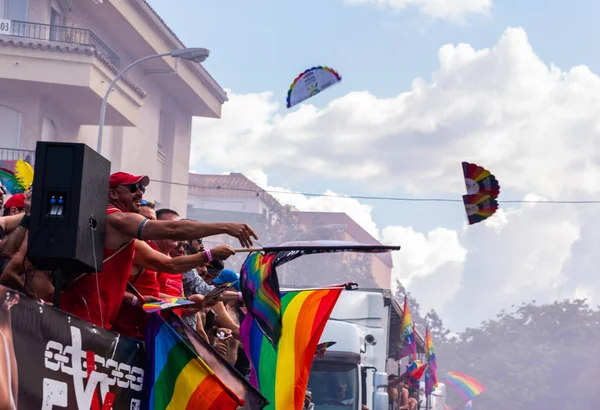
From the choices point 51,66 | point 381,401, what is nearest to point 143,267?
point 381,401

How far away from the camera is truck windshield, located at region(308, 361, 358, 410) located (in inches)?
593

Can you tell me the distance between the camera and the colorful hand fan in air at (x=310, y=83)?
15531mm

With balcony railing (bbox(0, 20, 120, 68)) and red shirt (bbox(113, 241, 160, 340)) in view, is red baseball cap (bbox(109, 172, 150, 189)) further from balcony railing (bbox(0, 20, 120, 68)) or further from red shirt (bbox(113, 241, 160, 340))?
balcony railing (bbox(0, 20, 120, 68))

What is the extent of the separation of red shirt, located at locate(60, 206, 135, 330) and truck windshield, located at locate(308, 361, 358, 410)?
827 centimetres

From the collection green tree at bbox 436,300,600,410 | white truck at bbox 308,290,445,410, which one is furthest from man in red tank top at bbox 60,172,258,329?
green tree at bbox 436,300,600,410

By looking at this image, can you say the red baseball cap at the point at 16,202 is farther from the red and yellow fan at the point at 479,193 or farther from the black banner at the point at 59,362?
the red and yellow fan at the point at 479,193

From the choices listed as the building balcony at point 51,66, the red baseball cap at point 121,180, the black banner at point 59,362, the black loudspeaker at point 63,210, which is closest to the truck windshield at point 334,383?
the red baseball cap at point 121,180

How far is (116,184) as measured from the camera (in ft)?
24.2

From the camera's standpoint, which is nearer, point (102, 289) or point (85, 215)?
point (85, 215)

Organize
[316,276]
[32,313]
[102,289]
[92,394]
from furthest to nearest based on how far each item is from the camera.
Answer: [316,276] < [102,289] < [92,394] < [32,313]

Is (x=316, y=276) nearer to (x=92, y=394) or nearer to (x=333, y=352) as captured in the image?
(x=333, y=352)

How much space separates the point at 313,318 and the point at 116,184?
3500 mm

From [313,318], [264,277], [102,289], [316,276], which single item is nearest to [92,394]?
[102,289]

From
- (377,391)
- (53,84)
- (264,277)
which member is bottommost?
(377,391)
